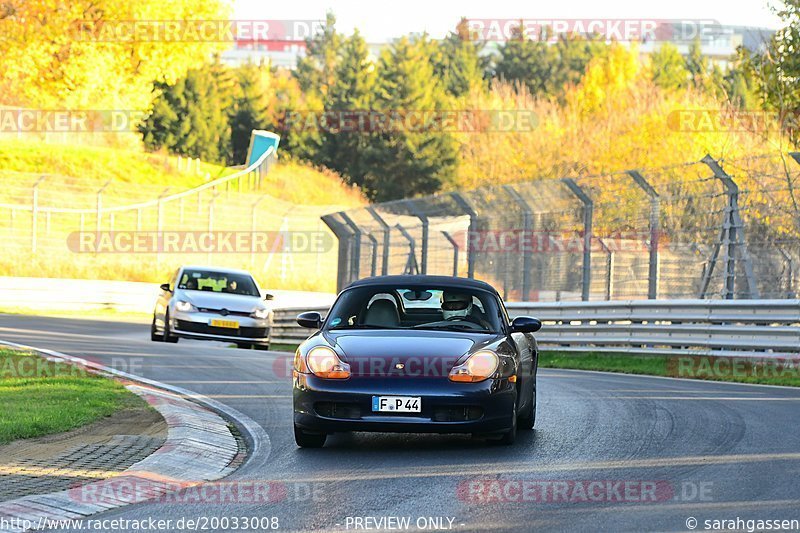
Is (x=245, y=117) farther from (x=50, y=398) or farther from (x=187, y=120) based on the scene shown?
(x=50, y=398)

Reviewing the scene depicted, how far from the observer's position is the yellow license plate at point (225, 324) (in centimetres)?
2162

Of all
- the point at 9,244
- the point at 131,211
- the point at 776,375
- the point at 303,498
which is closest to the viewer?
the point at 303,498

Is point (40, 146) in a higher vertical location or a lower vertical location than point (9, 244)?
higher

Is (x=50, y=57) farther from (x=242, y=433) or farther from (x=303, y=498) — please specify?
(x=303, y=498)

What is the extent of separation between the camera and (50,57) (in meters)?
41.8

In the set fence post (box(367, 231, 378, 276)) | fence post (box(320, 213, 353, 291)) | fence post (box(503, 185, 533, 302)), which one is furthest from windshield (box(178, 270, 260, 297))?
fence post (box(320, 213, 353, 291))

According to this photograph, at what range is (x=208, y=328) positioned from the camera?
70.8 feet

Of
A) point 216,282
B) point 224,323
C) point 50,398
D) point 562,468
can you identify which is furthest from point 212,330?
point 562,468

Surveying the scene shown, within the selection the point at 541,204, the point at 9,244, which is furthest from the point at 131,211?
the point at 541,204

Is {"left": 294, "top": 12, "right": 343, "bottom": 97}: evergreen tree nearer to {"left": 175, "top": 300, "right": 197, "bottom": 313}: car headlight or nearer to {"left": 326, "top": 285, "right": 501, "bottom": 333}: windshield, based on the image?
{"left": 175, "top": 300, "right": 197, "bottom": 313}: car headlight

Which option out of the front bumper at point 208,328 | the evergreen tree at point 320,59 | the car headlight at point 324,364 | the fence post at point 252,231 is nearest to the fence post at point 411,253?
the front bumper at point 208,328

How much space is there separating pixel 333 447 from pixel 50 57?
35671 millimetres

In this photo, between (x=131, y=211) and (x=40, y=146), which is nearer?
(x=131, y=211)

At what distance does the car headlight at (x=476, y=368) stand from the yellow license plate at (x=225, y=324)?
13.3 metres
